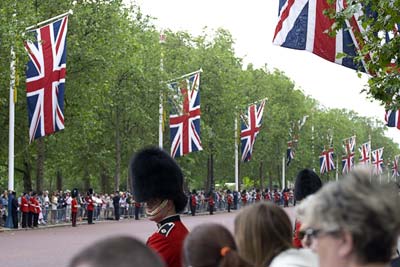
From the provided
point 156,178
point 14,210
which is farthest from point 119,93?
point 156,178

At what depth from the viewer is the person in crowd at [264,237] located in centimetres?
392

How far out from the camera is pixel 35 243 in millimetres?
23375

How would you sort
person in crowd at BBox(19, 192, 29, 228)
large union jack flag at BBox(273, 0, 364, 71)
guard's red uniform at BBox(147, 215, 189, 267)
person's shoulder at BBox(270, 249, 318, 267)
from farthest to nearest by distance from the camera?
person in crowd at BBox(19, 192, 29, 228)
large union jack flag at BBox(273, 0, 364, 71)
guard's red uniform at BBox(147, 215, 189, 267)
person's shoulder at BBox(270, 249, 318, 267)

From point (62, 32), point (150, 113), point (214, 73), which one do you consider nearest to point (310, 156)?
point (214, 73)

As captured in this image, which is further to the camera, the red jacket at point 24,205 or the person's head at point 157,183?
the red jacket at point 24,205

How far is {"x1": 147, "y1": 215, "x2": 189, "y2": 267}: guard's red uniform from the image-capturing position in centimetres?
512

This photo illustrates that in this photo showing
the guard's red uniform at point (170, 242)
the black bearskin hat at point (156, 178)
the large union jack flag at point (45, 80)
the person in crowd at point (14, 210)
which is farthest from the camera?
the person in crowd at point (14, 210)

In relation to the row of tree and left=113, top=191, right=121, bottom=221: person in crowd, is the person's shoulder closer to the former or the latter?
the row of tree

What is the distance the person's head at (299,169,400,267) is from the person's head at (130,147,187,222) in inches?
114

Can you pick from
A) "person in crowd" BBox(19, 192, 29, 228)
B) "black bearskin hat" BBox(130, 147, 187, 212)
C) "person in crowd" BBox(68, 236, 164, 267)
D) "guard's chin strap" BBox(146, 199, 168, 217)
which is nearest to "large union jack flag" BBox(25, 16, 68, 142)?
"person in crowd" BBox(19, 192, 29, 228)

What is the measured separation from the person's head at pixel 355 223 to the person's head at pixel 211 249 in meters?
0.97

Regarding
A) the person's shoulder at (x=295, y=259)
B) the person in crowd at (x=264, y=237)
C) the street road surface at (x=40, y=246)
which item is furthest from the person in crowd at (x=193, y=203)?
the person's shoulder at (x=295, y=259)

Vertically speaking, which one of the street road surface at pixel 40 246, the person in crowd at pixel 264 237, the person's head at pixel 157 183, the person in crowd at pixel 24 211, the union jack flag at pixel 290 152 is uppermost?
the union jack flag at pixel 290 152

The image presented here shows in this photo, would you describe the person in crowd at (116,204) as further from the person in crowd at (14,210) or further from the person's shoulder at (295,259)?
the person's shoulder at (295,259)
